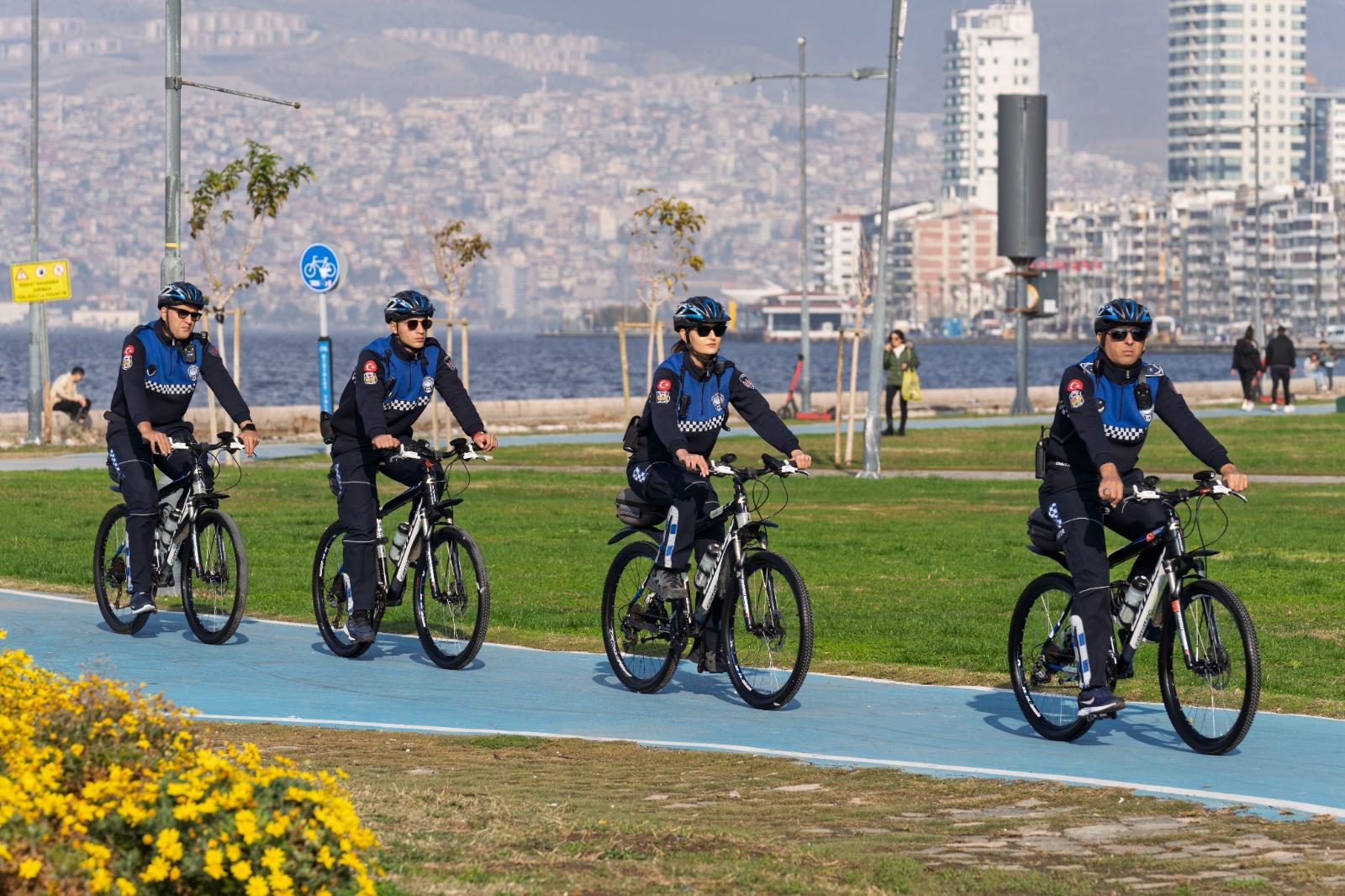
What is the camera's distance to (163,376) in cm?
1173

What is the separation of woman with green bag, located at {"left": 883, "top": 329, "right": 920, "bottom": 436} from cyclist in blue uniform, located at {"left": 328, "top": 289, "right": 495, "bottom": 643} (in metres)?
22.6

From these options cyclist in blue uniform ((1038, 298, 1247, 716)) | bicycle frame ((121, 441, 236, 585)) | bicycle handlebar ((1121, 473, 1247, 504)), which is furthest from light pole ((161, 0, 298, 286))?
bicycle handlebar ((1121, 473, 1247, 504))

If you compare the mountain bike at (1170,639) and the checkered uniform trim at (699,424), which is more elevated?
the checkered uniform trim at (699,424)

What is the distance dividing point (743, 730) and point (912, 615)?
4.26 m

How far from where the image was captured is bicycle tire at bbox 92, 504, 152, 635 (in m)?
12.3

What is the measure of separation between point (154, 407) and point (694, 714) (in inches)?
149

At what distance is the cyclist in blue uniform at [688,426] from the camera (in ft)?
32.0

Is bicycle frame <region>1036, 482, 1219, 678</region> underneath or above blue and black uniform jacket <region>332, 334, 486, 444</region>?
underneath

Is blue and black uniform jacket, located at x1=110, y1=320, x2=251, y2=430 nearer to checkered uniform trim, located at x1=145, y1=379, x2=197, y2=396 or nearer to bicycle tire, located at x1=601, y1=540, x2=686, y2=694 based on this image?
checkered uniform trim, located at x1=145, y1=379, x2=197, y2=396

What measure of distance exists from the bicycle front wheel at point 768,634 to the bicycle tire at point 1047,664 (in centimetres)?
90

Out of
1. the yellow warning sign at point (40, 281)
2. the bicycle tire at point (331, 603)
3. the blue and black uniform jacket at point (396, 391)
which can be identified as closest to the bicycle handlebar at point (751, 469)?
the blue and black uniform jacket at point (396, 391)

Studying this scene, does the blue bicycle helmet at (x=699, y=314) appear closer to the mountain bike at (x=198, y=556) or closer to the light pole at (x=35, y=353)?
the mountain bike at (x=198, y=556)

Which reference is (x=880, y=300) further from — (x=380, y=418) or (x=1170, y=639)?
(x=1170, y=639)

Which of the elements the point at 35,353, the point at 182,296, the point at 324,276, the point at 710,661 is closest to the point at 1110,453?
the point at 710,661
